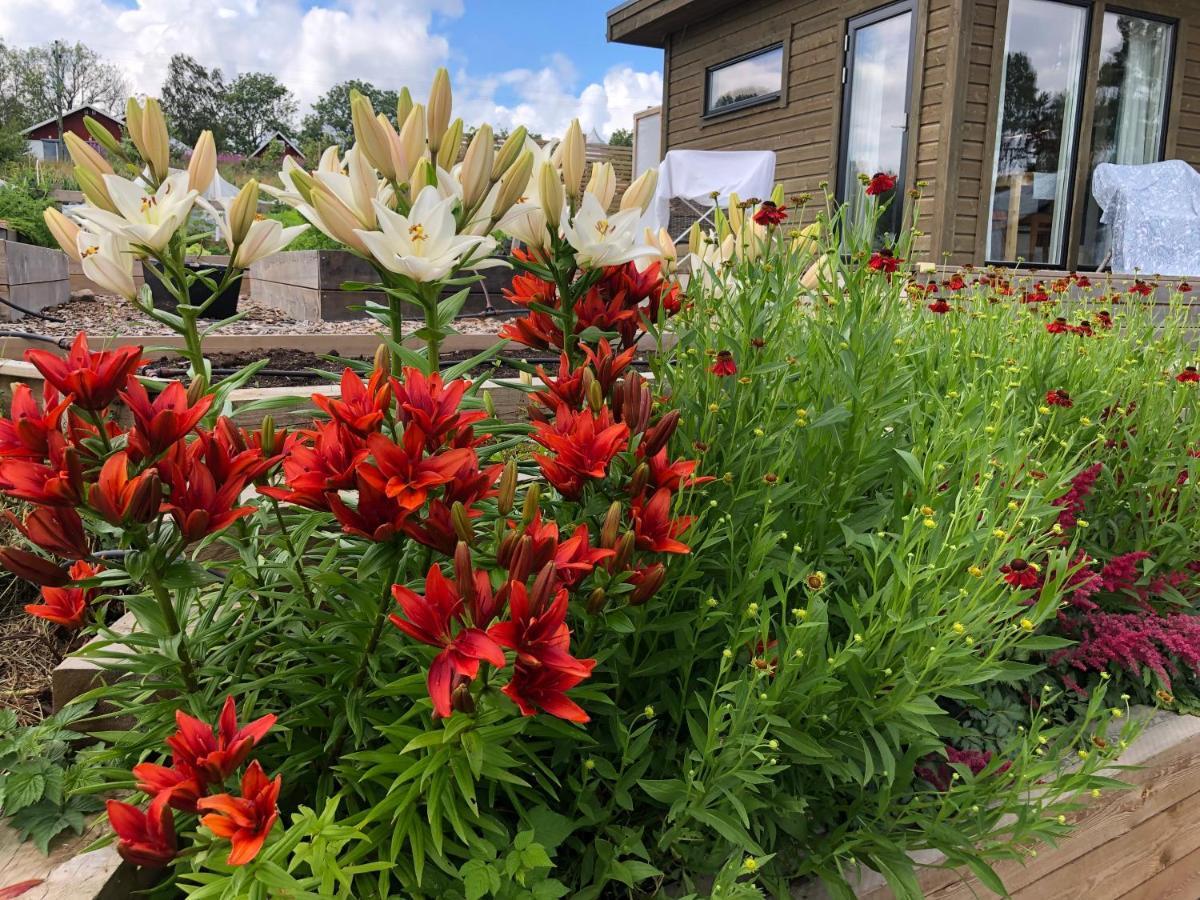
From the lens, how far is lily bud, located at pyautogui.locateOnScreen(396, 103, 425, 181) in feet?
3.71

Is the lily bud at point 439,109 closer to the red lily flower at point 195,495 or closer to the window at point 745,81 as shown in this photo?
the red lily flower at point 195,495

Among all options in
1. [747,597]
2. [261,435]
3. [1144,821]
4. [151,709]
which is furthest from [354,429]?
[1144,821]

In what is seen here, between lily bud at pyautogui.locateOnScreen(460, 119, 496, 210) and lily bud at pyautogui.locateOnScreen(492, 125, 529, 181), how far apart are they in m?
0.02

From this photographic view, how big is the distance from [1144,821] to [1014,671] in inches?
29.1

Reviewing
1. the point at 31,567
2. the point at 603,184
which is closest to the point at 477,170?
the point at 603,184

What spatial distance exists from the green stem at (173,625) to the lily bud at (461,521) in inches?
13.5

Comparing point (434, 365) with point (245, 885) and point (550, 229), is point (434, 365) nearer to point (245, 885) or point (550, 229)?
point (550, 229)

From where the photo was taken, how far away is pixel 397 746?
0.96 meters

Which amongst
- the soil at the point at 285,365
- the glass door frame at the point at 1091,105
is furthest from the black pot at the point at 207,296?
the glass door frame at the point at 1091,105

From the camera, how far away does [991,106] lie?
656 cm

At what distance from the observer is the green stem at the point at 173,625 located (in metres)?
0.91

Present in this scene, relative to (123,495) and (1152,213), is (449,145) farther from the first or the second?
(1152,213)

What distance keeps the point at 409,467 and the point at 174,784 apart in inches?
14.9

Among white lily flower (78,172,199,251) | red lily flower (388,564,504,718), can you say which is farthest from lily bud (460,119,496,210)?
red lily flower (388,564,504,718)
